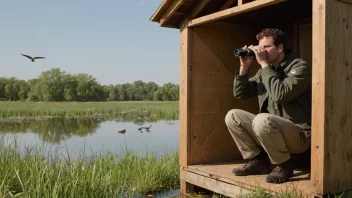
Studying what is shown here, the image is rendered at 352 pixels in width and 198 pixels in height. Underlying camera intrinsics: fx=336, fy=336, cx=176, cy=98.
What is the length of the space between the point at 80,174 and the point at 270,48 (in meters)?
2.10

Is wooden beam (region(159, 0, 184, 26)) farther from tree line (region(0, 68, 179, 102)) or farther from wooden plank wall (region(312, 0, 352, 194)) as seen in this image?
tree line (region(0, 68, 179, 102))

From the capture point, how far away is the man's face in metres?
2.94

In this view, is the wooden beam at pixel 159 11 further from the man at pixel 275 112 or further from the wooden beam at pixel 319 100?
the wooden beam at pixel 319 100

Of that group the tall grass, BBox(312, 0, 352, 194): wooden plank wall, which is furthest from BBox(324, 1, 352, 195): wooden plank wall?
the tall grass

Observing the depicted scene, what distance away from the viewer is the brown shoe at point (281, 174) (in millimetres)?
2801

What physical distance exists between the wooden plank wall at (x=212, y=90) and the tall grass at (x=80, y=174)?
847mm

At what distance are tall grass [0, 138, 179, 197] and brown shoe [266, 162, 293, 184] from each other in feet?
4.36

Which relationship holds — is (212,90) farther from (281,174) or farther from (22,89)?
(22,89)

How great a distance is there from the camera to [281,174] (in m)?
2.82

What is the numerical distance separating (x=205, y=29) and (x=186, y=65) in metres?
0.49

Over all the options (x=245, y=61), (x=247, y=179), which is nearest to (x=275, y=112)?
(x=245, y=61)

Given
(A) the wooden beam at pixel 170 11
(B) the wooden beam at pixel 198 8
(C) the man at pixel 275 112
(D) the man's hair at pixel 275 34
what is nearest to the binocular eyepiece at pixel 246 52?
(C) the man at pixel 275 112

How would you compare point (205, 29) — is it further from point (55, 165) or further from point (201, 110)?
point (55, 165)

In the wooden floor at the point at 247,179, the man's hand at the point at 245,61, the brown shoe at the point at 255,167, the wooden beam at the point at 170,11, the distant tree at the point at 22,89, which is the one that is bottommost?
the wooden floor at the point at 247,179
